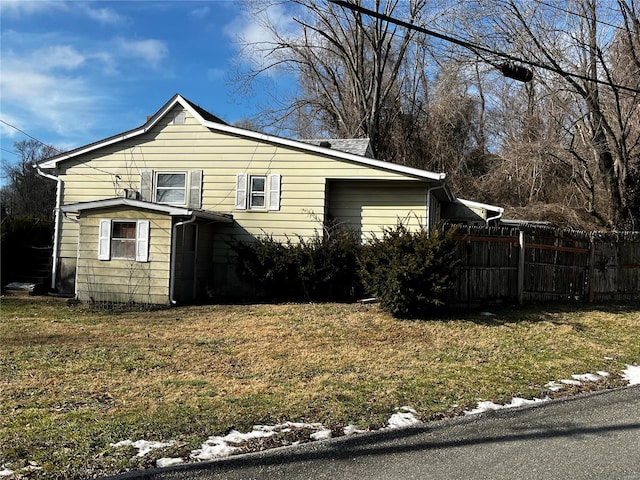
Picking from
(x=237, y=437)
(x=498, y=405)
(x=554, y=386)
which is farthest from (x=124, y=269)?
(x=554, y=386)

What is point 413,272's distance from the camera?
9.96 metres

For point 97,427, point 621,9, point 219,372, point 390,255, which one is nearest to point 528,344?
point 390,255

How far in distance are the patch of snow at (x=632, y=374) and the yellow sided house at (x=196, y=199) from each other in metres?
7.00

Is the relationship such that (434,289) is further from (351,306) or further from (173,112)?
(173,112)

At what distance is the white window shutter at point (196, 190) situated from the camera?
15.0m

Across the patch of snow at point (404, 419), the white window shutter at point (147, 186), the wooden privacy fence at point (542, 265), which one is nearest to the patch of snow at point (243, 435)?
the patch of snow at point (404, 419)

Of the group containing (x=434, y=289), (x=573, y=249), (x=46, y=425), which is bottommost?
(x=46, y=425)

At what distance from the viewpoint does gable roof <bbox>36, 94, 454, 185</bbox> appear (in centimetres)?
1360

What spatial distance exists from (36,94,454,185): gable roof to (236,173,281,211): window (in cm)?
108

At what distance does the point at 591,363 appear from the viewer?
24.9ft

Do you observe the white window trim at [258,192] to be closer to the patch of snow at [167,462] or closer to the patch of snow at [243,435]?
the patch of snow at [243,435]

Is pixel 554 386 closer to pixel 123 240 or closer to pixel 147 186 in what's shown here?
pixel 123 240

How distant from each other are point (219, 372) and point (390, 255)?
4.69 meters

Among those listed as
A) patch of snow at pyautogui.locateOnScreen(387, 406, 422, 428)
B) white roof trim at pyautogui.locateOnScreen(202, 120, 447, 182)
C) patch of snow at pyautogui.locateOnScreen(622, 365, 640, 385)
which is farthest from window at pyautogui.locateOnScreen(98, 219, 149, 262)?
patch of snow at pyautogui.locateOnScreen(622, 365, 640, 385)
